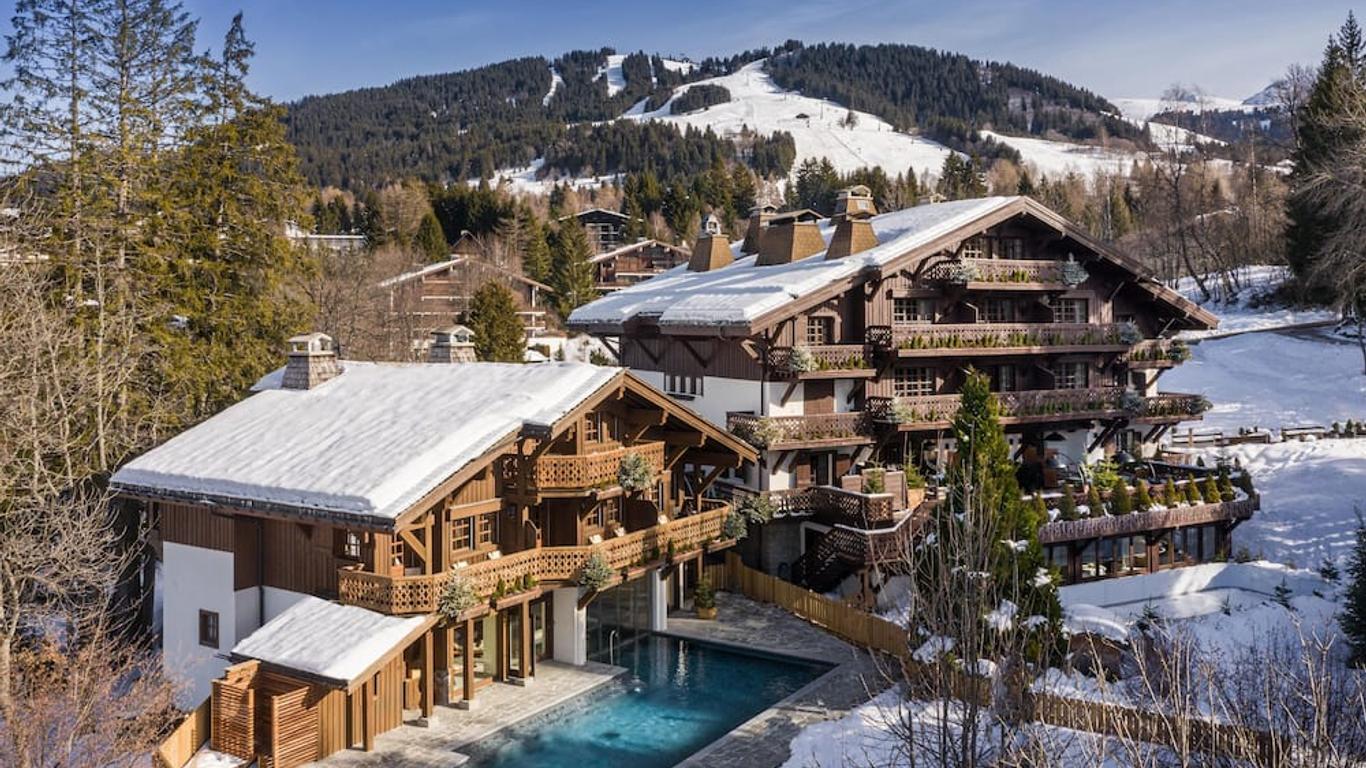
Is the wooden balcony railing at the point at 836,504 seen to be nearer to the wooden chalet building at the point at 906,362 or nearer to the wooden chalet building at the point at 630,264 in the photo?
the wooden chalet building at the point at 906,362

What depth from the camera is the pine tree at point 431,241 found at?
79.4 m

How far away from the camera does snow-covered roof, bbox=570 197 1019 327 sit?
1221 inches

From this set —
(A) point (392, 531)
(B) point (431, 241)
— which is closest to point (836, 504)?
(A) point (392, 531)

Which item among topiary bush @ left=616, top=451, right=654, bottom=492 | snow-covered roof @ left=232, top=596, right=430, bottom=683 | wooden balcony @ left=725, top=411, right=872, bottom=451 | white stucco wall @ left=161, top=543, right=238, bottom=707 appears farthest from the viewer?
wooden balcony @ left=725, top=411, right=872, bottom=451

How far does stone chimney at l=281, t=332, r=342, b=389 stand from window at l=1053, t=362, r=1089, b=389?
2503cm

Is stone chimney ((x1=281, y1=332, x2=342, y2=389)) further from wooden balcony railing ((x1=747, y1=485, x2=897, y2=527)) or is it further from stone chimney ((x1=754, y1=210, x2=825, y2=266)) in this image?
stone chimney ((x1=754, y1=210, x2=825, y2=266))

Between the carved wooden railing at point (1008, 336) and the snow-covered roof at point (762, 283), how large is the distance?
2673mm

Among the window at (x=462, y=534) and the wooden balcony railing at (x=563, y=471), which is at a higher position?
the wooden balcony railing at (x=563, y=471)

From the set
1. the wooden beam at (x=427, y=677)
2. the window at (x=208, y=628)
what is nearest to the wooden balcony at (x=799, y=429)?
the wooden beam at (x=427, y=677)

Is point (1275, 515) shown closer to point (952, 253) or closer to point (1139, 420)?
point (1139, 420)

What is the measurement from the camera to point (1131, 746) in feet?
31.4

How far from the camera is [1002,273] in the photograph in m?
34.2

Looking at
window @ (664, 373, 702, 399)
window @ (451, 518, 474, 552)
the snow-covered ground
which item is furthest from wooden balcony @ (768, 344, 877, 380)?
the snow-covered ground

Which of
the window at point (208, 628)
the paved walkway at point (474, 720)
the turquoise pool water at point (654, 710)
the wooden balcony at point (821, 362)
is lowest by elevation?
the turquoise pool water at point (654, 710)
